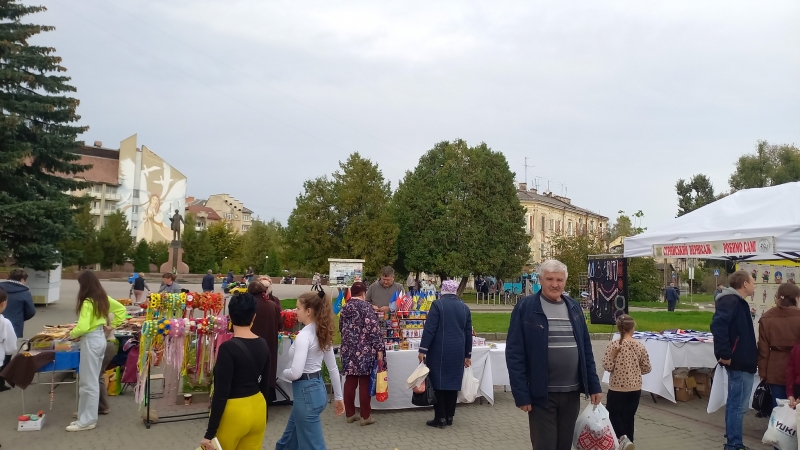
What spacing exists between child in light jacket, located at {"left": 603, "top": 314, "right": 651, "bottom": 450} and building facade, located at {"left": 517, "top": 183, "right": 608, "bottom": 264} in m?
53.3

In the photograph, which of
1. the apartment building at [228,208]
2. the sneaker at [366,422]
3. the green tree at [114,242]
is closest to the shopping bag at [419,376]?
the sneaker at [366,422]

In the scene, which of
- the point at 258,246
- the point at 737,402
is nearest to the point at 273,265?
the point at 258,246

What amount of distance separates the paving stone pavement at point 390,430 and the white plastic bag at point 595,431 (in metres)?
2.05

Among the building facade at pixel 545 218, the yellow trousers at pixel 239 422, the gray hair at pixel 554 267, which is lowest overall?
the yellow trousers at pixel 239 422

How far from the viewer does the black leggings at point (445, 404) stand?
23.5ft

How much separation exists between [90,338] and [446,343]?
4.10 m

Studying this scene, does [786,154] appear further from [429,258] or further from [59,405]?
[59,405]

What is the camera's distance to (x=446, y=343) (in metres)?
7.05

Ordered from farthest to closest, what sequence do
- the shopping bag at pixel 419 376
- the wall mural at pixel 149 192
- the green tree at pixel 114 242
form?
the wall mural at pixel 149 192
the green tree at pixel 114 242
the shopping bag at pixel 419 376

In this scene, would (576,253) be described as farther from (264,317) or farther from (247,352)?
(247,352)

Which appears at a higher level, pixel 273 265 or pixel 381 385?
pixel 273 265

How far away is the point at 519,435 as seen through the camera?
23.0 feet

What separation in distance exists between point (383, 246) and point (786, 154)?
108ft

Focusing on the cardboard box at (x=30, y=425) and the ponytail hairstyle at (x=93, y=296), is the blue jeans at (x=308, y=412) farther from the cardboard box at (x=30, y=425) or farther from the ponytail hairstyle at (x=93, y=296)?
the cardboard box at (x=30, y=425)
